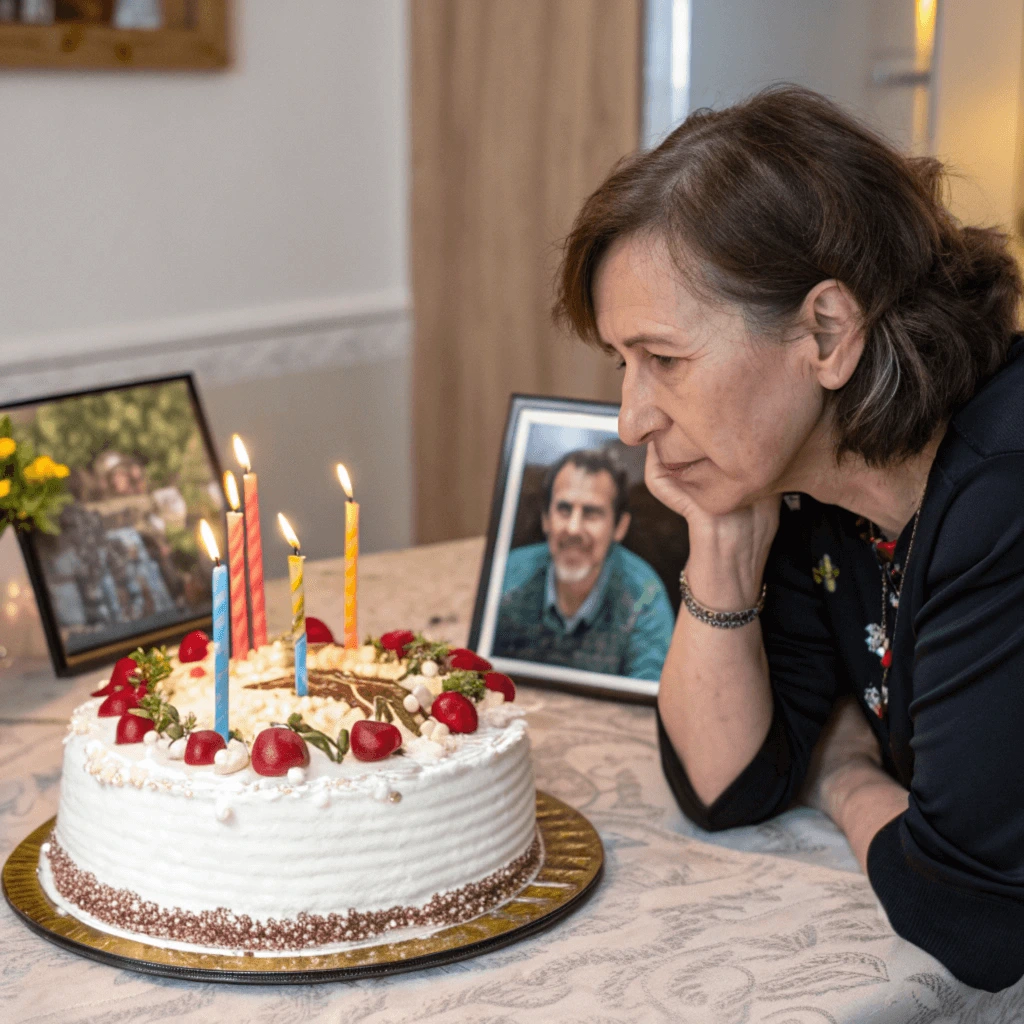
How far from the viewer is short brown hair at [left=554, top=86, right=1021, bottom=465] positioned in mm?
1165

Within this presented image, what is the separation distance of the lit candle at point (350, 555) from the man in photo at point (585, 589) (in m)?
0.43

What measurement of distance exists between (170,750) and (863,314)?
2.29 ft

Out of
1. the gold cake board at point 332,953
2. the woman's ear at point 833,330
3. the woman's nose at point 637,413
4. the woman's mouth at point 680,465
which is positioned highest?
the woman's ear at point 833,330

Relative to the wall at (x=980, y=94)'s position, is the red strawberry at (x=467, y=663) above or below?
below

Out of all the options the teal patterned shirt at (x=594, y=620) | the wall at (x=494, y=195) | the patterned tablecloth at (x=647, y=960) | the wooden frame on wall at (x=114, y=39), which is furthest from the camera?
the wall at (x=494, y=195)

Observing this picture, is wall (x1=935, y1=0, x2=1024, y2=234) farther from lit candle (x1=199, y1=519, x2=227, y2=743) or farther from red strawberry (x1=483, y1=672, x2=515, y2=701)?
lit candle (x1=199, y1=519, x2=227, y2=743)

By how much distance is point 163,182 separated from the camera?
2.72 metres

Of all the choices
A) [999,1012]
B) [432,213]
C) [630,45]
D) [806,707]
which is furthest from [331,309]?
[999,1012]

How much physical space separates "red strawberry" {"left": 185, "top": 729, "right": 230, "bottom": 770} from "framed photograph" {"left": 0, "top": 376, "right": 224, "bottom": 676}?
26.2 inches

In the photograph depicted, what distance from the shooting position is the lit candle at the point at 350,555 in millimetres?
1245

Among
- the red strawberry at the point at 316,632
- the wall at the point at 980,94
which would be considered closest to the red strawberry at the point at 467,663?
the red strawberry at the point at 316,632

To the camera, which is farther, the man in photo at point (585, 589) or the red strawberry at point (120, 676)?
the man in photo at point (585, 589)

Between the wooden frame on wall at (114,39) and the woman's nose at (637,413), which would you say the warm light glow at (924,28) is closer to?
the wooden frame on wall at (114,39)

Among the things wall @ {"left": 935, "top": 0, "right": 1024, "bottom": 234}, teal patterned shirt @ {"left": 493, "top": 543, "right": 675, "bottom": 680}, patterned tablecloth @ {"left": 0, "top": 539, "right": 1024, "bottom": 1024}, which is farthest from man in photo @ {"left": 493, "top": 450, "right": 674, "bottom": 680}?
wall @ {"left": 935, "top": 0, "right": 1024, "bottom": 234}
